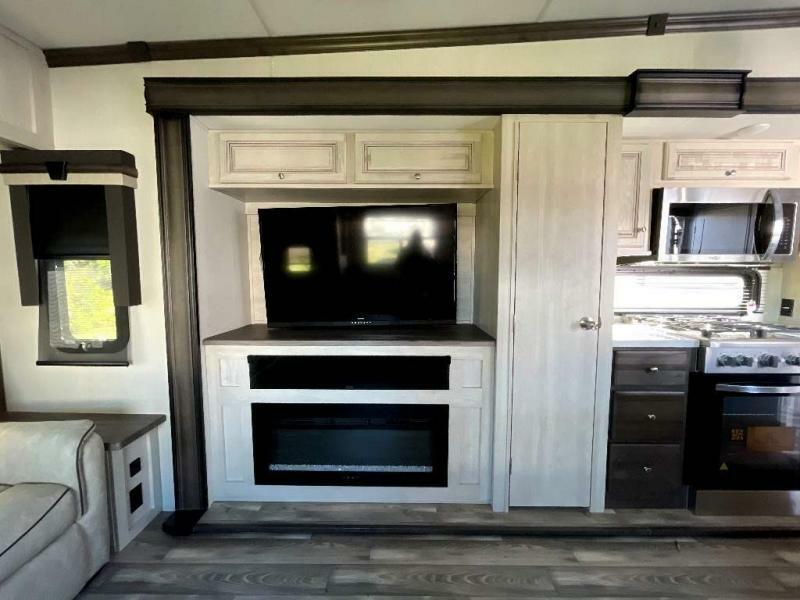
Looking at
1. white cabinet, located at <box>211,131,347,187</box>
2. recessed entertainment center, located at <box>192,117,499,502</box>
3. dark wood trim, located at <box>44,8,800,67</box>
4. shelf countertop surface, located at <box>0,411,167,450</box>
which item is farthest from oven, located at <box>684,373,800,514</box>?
shelf countertop surface, located at <box>0,411,167,450</box>

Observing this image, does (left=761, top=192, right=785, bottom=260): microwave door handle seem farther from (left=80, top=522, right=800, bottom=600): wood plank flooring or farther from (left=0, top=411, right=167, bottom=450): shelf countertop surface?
(left=0, top=411, right=167, bottom=450): shelf countertop surface

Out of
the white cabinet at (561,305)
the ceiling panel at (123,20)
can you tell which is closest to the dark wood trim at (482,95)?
the white cabinet at (561,305)

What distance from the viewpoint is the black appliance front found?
1.94 metres

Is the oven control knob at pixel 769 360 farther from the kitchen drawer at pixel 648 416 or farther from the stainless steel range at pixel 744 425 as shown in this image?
the kitchen drawer at pixel 648 416

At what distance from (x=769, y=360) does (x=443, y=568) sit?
1916mm

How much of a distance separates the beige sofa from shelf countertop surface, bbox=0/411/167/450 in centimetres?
13

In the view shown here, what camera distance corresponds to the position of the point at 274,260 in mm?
2244

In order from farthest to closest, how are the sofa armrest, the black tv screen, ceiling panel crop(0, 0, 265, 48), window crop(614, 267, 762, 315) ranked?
1. window crop(614, 267, 762, 315)
2. the black tv screen
3. ceiling panel crop(0, 0, 265, 48)
4. the sofa armrest

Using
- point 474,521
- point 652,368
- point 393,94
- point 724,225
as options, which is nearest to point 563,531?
point 474,521

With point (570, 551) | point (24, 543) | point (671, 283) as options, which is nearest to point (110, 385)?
point (24, 543)

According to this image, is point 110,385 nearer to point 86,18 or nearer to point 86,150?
point 86,150

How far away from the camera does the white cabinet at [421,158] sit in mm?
2023

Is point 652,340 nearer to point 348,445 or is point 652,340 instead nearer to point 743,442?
point 743,442

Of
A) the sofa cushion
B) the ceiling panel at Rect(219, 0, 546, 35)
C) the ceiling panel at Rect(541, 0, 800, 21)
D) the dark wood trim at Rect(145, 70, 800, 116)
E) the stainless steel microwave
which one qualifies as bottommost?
the sofa cushion
